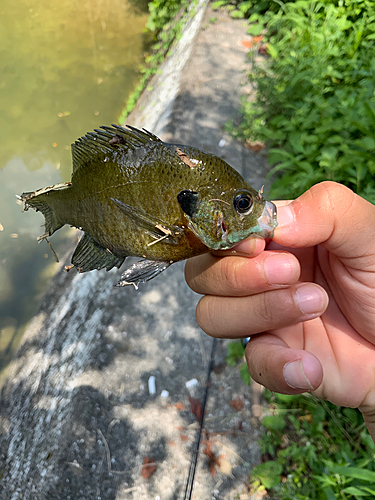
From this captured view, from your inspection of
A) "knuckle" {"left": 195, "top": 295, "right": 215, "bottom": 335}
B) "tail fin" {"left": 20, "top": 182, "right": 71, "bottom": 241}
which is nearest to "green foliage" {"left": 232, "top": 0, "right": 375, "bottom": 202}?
"knuckle" {"left": 195, "top": 295, "right": 215, "bottom": 335}

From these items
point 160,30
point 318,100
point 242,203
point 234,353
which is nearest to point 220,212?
point 242,203

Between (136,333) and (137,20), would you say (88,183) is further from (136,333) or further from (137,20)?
(137,20)

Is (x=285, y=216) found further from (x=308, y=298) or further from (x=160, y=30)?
(x=160, y=30)

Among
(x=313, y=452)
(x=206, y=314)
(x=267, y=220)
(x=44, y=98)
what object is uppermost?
(x=267, y=220)

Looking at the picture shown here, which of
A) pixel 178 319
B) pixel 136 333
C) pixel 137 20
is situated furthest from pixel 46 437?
pixel 137 20

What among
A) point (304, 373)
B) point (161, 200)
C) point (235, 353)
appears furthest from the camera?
point (235, 353)

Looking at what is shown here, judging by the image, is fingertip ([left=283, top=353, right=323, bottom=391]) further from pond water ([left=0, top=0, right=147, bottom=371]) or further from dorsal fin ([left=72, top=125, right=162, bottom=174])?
pond water ([left=0, top=0, right=147, bottom=371])

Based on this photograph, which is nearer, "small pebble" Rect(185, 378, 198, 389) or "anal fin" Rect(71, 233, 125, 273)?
"anal fin" Rect(71, 233, 125, 273)
